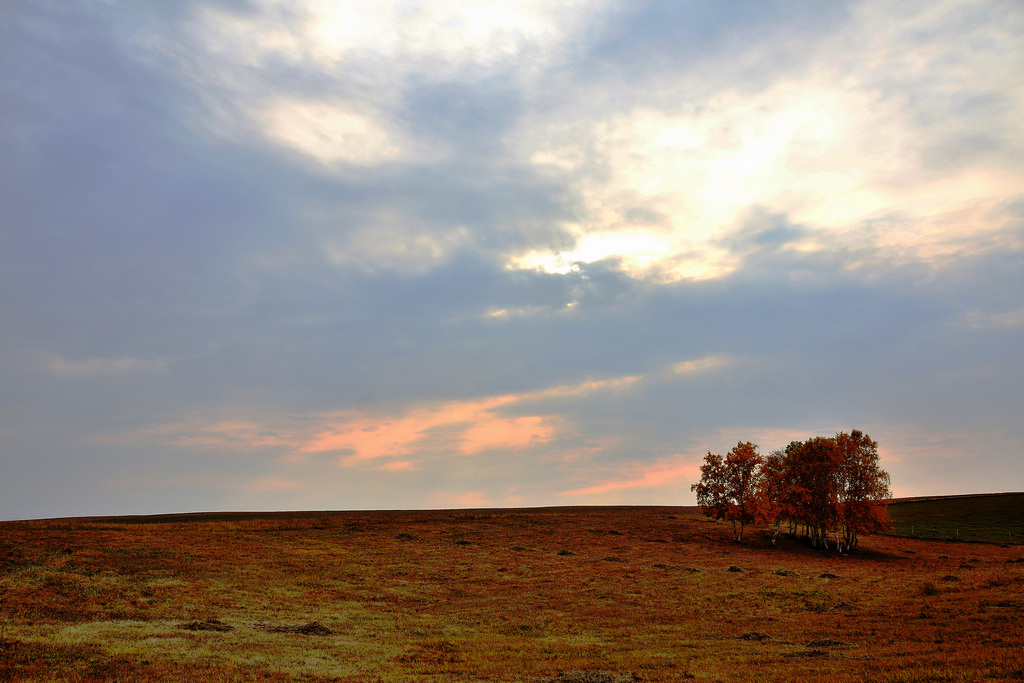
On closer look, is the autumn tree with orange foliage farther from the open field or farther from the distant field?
the distant field

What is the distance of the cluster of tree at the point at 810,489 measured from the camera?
74688 millimetres

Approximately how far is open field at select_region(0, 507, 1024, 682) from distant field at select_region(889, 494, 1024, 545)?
19.2m

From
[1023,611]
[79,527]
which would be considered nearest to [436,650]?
[1023,611]

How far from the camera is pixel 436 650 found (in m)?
29.0

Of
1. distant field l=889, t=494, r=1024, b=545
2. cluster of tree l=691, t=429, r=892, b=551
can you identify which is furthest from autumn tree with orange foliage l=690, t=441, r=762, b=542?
distant field l=889, t=494, r=1024, b=545

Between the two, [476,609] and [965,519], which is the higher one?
[965,519]

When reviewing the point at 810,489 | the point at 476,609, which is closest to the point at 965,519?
the point at 810,489

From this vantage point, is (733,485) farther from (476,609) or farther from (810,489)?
(476,609)

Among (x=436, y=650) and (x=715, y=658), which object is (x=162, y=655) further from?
(x=715, y=658)

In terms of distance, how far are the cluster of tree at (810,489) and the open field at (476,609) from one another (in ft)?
16.9

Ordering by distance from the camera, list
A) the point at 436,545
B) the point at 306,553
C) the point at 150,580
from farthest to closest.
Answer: the point at 436,545 < the point at 306,553 < the point at 150,580

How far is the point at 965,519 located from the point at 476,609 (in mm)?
101420

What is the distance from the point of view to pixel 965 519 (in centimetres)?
10194

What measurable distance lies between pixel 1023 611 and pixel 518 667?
2621 cm
